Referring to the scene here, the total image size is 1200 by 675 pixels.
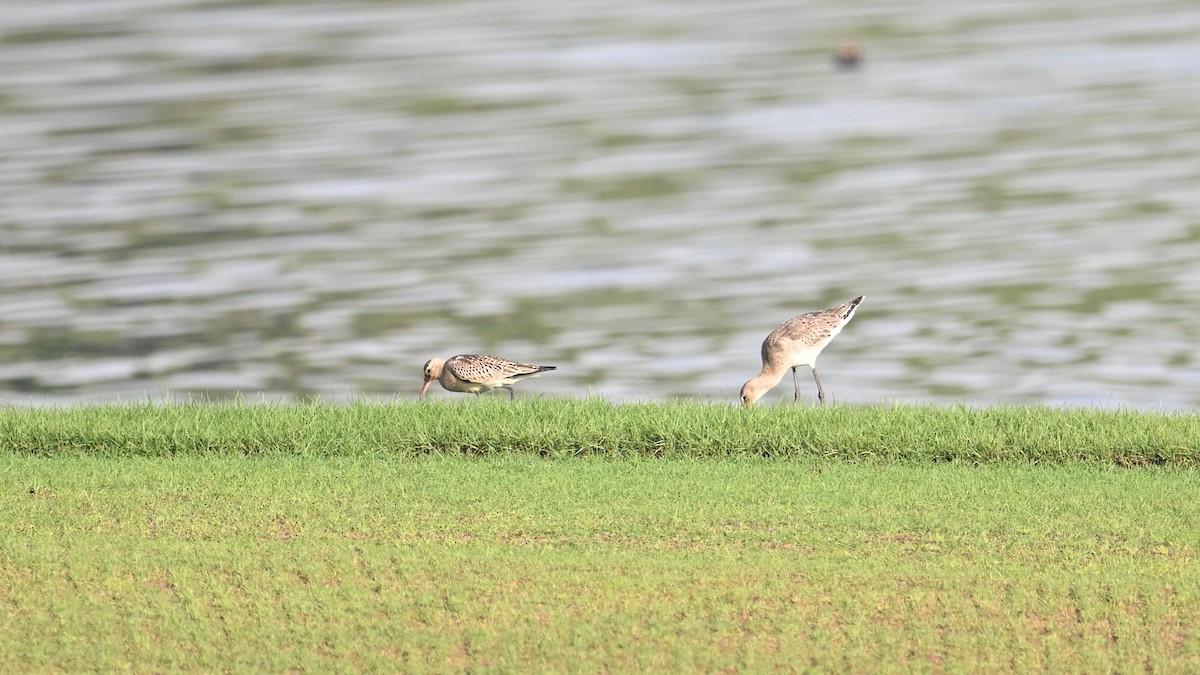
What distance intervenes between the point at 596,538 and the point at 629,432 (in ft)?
5.36

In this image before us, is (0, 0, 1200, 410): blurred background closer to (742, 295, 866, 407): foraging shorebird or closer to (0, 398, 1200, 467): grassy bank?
(742, 295, 866, 407): foraging shorebird

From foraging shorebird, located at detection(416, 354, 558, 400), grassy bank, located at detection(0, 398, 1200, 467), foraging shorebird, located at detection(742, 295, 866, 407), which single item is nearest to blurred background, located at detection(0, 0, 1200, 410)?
foraging shorebird, located at detection(742, 295, 866, 407)

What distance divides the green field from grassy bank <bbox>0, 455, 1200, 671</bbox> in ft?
0.05

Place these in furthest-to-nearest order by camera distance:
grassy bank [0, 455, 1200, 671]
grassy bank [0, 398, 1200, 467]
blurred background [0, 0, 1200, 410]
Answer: blurred background [0, 0, 1200, 410]
grassy bank [0, 398, 1200, 467]
grassy bank [0, 455, 1200, 671]

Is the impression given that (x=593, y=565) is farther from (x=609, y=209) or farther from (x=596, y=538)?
(x=609, y=209)

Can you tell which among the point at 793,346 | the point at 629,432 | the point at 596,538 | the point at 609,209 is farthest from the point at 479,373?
the point at 609,209

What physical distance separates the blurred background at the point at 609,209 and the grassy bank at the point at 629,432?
3.16 m

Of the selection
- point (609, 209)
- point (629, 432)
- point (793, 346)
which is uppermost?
point (629, 432)

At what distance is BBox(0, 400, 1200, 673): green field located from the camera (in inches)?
281

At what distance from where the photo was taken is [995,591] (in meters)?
7.53

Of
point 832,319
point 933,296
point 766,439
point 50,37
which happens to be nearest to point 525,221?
point 933,296

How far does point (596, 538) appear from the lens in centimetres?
834

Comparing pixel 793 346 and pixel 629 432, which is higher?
pixel 629 432

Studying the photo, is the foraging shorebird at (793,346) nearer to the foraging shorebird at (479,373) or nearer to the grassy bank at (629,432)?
the foraging shorebird at (479,373)
